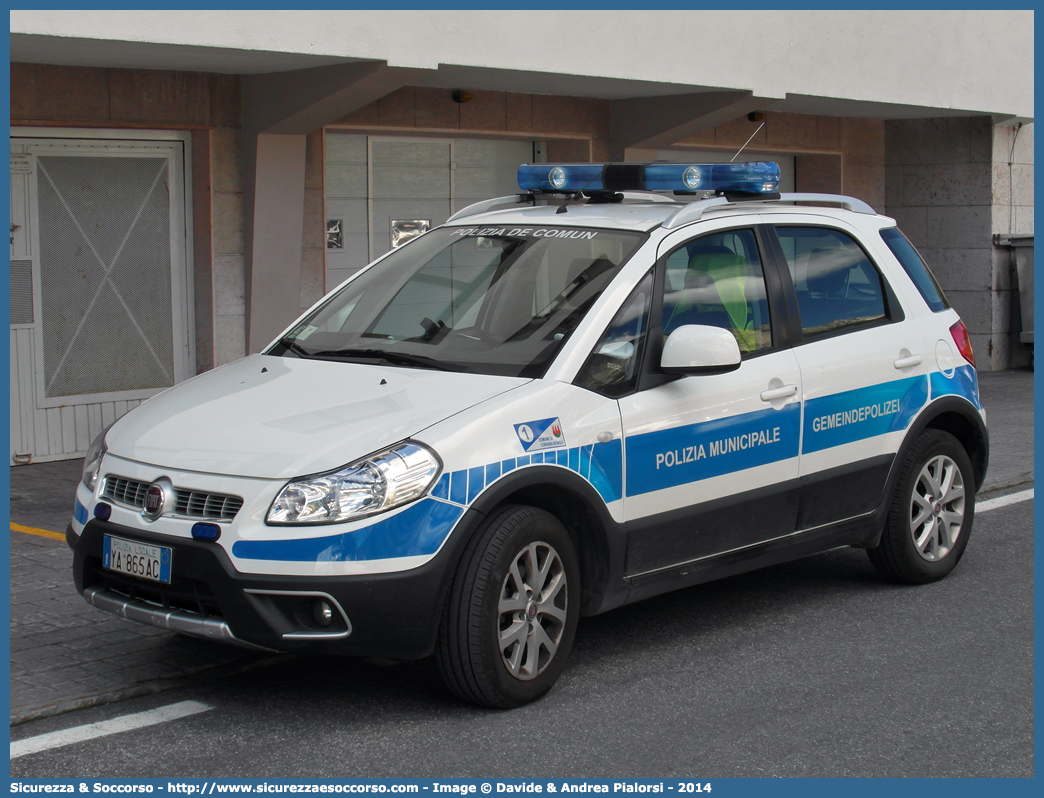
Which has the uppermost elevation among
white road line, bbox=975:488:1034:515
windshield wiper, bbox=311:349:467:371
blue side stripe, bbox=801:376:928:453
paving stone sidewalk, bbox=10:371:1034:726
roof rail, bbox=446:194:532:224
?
roof rail, bbox=446:194:532:224

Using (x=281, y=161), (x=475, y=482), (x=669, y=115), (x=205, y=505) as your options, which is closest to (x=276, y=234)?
(x=281, y=161)

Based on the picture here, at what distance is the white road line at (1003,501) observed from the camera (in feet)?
27.2

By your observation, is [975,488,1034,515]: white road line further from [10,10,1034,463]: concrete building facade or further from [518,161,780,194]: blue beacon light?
[518,161,780,194]: blue beacon light

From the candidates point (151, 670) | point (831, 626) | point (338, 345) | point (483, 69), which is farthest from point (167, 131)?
point (831, 626)

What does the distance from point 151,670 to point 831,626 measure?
2.86 metres

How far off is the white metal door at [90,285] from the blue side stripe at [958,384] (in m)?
6.38

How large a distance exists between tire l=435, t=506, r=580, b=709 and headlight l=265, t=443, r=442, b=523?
1.12ft

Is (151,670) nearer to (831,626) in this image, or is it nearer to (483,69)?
(831,626)

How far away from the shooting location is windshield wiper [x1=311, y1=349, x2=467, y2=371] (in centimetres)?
502

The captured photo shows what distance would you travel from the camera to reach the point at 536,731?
4.48m

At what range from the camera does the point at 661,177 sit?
5.76 meters

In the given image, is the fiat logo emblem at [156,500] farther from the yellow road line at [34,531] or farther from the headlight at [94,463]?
the yellow road line at [34,531]

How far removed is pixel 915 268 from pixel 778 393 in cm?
146

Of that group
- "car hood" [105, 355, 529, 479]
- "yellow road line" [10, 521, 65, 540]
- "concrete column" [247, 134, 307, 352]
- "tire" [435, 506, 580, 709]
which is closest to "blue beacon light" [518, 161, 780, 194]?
"car hood" [105, 355, 529, 479]
